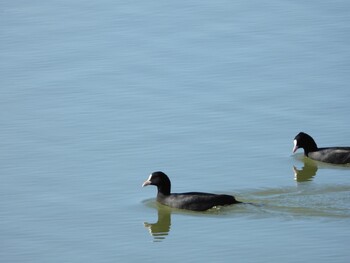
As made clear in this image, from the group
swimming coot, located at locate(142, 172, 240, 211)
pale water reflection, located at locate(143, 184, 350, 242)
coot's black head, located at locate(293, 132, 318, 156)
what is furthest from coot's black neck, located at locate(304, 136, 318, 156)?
swimming coot, located at locate(142, 172, 240, 211)

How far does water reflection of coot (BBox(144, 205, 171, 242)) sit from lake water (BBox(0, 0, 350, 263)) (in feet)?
0.12

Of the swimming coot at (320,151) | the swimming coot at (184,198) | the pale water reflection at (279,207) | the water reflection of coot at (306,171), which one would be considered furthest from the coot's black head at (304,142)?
the swimming coot at (184,198)

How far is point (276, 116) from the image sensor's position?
28.8 metres

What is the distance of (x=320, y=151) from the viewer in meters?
27.4

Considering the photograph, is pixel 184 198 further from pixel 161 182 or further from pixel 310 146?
pixel 310 146

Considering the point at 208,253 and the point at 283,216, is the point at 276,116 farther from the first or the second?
the point at 208,253

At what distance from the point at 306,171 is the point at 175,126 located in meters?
3.42

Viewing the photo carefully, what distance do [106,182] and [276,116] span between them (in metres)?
4.99

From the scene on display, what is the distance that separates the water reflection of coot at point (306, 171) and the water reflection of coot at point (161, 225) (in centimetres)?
303

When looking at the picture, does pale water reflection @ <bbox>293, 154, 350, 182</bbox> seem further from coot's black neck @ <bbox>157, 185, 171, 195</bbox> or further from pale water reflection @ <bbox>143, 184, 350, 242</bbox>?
coot's black neck @ <bbox>157, 185, 171, 195</bbox>

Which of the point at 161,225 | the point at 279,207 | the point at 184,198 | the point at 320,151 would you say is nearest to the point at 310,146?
the point at 320,151

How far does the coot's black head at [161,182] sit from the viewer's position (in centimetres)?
2486

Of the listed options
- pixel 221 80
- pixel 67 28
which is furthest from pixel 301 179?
pixel 67 28

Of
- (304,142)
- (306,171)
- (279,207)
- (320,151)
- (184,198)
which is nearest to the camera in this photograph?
(279,207)
